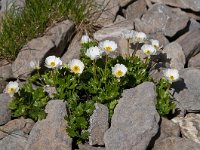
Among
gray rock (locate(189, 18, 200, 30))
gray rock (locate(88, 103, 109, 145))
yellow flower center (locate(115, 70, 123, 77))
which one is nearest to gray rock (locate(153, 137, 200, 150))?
gray rock (locate(88, 103, 109, 145))

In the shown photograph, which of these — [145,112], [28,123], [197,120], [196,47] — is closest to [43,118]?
[28,123]

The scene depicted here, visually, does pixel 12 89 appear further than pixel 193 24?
No

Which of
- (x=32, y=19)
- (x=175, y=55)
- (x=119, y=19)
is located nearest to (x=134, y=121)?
(x=175, y=55)

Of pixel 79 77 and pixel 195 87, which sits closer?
pixel 79 77

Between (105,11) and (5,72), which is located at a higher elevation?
(105,11)

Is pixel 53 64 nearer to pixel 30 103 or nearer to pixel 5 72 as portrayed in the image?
pixel 30 103

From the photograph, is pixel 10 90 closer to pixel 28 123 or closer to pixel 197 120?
pixel 28 123

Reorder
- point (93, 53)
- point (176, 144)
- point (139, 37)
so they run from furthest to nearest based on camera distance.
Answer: point (139, 37), point (93, 53), point (176, 144)
